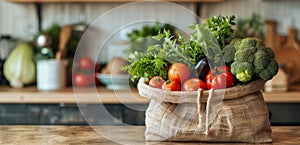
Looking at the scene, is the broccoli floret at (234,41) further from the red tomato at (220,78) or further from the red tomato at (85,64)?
the red tomato at (85,64)

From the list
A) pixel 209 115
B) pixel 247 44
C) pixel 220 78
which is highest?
pixel 247 44

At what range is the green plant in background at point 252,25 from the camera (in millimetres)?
3396

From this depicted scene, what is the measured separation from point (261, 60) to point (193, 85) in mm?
215

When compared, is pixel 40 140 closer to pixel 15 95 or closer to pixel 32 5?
pixel 15 95

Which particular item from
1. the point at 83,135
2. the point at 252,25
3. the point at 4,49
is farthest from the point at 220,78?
the point at 4,49

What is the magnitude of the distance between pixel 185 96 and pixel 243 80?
0.18 m

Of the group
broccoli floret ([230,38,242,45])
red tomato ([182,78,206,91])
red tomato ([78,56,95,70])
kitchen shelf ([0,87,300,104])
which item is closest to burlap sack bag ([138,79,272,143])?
red tomato ([182,78,206,91])

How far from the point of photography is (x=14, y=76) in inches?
129

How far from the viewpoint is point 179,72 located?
58.2 inches

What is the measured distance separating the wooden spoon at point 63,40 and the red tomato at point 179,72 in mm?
1940

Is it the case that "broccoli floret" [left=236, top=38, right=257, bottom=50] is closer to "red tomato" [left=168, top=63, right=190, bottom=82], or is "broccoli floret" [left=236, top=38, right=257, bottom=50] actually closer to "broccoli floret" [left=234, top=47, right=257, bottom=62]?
"broccoli floret" [left=234, top=47, right=257, bottom=62]

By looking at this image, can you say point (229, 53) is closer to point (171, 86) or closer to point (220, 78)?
point (220, 78)

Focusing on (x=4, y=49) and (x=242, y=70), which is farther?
(x=4, y=49)

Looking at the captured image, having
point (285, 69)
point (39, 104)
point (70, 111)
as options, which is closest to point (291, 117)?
point (285, 69)
